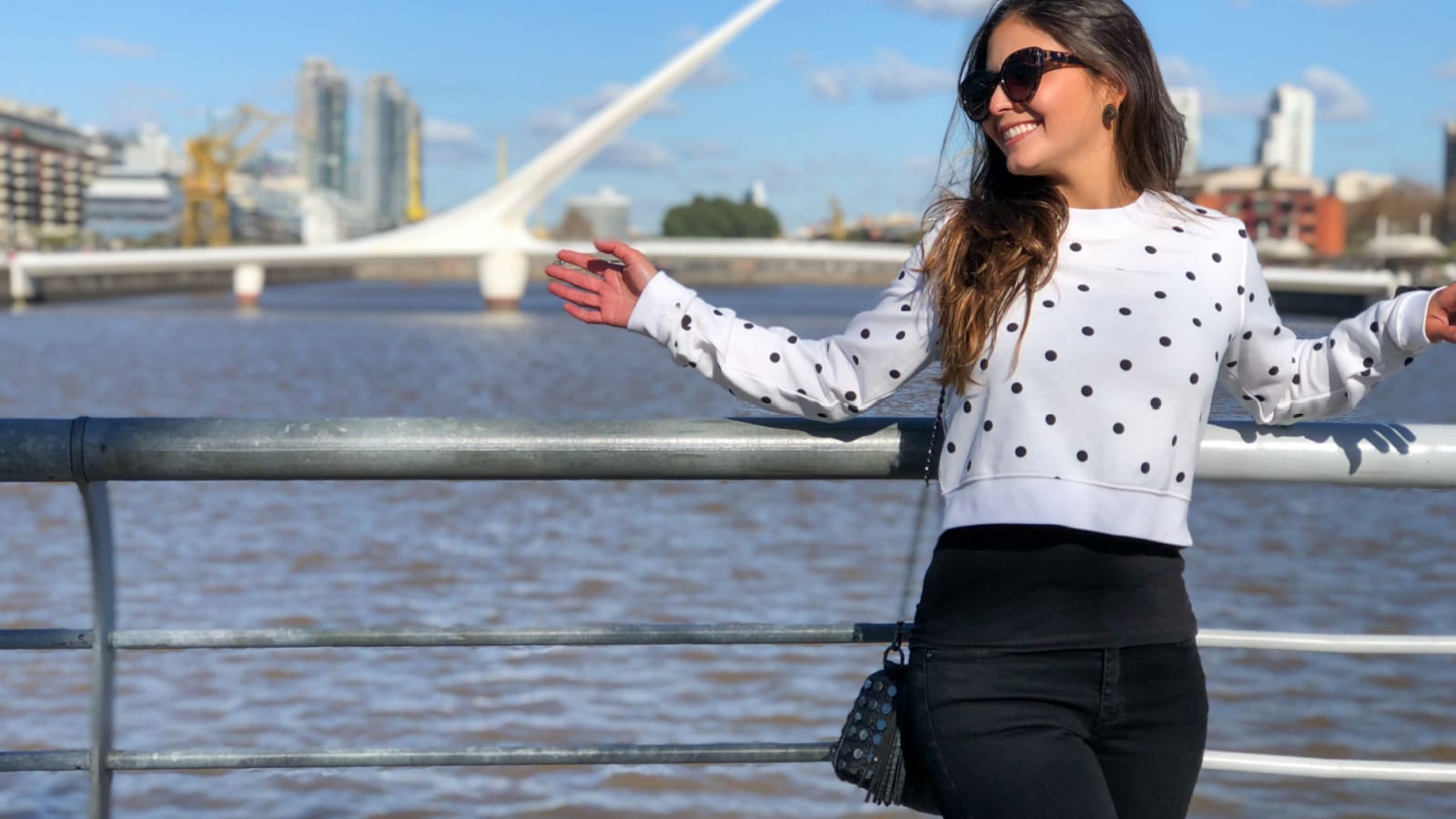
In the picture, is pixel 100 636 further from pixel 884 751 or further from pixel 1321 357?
pixel 1321 357

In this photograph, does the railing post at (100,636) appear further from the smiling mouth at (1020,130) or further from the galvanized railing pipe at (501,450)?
the smiling mouth at (1020,130)

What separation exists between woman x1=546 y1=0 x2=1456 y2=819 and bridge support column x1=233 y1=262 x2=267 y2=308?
132 ft

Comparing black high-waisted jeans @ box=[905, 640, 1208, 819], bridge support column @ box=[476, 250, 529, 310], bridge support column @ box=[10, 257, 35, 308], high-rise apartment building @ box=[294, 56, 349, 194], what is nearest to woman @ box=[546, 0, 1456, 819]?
black high-waisted jeans @ box=[905, 640, 1208, 819]

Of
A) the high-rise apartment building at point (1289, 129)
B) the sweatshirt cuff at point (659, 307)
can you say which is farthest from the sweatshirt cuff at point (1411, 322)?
the high-rise apartment building at point (1289, 129)

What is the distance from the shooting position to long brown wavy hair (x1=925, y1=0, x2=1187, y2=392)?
120cm

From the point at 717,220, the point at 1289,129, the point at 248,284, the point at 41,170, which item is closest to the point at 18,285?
the point at 248,284

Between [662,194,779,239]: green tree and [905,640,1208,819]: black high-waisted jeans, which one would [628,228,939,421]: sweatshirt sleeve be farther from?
[662,194,779,239]: green tree

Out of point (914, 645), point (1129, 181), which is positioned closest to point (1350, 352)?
point (1129, 181)

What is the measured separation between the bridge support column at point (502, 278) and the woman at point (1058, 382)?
137 ft

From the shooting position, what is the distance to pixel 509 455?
4.33ft

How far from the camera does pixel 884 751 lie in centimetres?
121

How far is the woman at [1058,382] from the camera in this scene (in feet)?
3.81

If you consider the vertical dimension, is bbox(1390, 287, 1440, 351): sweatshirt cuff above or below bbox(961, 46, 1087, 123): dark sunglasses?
below

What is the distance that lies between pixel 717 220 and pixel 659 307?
3535 inches
